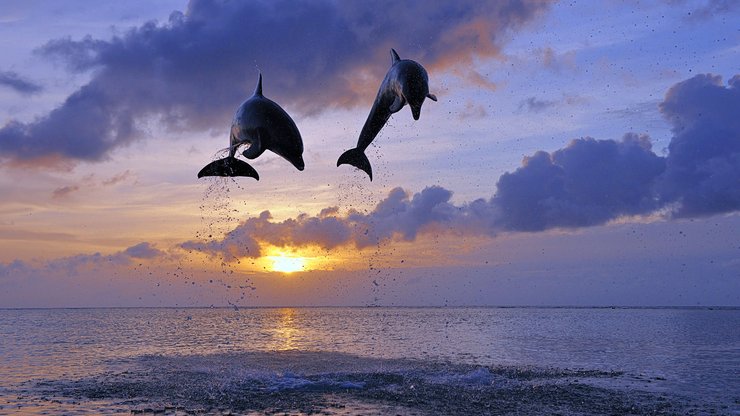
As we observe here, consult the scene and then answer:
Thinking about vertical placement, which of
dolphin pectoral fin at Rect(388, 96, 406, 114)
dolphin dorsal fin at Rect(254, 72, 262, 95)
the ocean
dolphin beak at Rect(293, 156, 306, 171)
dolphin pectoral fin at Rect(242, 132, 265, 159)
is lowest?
the ocean

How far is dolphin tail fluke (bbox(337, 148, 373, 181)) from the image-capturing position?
12413 mm

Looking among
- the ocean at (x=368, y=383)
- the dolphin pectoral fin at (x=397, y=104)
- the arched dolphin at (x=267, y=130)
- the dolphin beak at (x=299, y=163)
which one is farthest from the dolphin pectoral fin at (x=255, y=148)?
the ocean at (x=368, y=383)

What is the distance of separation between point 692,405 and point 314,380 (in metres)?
19.1

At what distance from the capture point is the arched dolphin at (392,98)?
9.54 meters

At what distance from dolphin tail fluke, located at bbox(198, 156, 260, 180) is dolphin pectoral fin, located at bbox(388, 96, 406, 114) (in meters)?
4.09

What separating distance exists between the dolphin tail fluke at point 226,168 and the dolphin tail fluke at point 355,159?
7.25 feet

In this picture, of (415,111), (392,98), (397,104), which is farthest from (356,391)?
(415,111)

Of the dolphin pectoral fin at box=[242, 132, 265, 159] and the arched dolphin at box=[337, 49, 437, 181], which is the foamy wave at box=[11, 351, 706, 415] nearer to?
the arched dolphin at box=[337, 49, 437, 181]

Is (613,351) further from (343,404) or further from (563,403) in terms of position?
(343,404)

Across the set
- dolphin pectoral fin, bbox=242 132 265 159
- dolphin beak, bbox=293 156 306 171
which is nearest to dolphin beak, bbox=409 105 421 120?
dolphin beak, bbox=293 156 306 171

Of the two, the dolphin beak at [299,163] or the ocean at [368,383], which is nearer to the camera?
the dolphin beak at [299,163]

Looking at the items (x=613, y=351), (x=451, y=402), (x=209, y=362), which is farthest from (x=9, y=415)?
(x=613, y=351)

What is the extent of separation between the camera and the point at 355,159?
1251 centimetres

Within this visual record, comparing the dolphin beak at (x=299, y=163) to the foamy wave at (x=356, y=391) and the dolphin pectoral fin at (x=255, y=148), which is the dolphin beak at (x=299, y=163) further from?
the foamy wave at (x=356, y=391)
